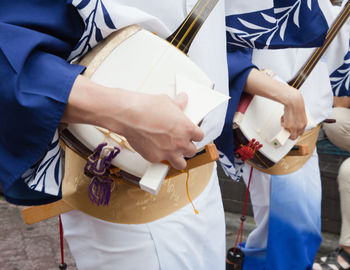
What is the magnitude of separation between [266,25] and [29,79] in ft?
2.61

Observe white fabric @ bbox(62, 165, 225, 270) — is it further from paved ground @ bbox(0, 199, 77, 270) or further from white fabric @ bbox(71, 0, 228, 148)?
paved ground @ bbox(0, 199, 77, 270)

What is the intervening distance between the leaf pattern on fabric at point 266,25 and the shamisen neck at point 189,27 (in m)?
0.26

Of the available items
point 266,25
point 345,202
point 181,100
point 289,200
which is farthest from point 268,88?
point 345,202

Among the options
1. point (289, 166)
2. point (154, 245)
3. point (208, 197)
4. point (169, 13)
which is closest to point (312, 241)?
point (289, 166)

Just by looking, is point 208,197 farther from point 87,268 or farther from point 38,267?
point 38,267

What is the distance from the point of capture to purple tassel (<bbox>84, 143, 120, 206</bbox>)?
861 mm

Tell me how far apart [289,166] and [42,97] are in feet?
5.35

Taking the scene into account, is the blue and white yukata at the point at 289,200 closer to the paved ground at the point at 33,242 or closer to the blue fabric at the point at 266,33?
the blue fabric at the point at 266,33

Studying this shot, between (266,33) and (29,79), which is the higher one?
(266,33)

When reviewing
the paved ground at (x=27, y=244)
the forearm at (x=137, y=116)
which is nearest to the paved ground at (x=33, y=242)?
the paved ground at (x=27, y=244)

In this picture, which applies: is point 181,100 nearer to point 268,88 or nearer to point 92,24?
point 92,24

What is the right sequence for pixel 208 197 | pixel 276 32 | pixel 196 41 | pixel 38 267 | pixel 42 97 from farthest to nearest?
pixel 38 267
pixel 276 32
pixel 208 197
pixel 196 41
pixel 42 97

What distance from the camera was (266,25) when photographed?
51.1 inches

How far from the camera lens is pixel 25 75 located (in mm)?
767
